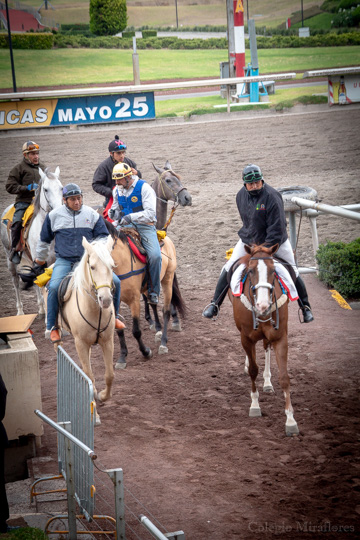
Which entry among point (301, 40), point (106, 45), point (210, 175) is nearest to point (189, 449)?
point (210, 175)

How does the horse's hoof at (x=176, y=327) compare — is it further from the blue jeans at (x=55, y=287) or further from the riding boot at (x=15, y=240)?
the riding boot at (x=15, y=240)

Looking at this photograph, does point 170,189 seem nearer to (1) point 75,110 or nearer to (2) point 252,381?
(2) point 252,381

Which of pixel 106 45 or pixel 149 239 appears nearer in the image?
pixel 149 239

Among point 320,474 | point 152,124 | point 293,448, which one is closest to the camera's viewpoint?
point 320,474

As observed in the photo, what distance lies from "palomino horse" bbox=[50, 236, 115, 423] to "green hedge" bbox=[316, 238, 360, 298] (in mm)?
5311

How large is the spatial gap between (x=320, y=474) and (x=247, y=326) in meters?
1.95

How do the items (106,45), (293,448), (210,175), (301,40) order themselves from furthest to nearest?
(106,45) → (301,40) → (210,175) → (293,448)

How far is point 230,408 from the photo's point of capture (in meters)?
8.23

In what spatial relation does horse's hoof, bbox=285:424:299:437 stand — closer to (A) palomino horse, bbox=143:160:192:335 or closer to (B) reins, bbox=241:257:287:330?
(B) reins, bbox=241:257:287:330

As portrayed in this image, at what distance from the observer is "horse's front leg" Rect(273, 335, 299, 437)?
7.38 meters

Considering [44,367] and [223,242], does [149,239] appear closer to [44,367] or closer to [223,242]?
[44,367]

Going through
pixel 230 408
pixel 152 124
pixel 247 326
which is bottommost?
pixel 230 408

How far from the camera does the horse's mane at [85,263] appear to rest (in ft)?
24.7

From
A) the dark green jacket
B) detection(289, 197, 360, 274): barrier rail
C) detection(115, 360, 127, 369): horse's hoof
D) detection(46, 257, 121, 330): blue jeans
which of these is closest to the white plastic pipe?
detection(289, 197, 360, 274): barrier rail
